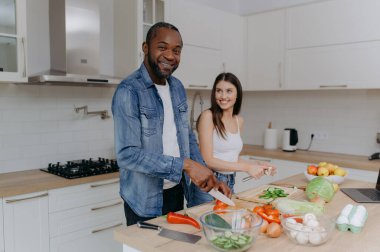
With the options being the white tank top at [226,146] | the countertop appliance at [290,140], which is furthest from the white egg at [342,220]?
the countertop appliance at [290,140]

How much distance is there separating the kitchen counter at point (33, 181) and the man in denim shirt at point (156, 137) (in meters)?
0.85

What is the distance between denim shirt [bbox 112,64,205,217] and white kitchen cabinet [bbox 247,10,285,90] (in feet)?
6.81

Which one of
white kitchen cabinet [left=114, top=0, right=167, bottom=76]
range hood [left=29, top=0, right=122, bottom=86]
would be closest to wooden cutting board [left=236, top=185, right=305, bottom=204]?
range hood [left=29, top=0, right=122, bottom=86]

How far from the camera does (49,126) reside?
2.81m

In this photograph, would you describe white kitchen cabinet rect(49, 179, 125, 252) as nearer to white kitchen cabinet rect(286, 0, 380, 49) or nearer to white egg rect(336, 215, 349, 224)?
white egg rect(336, 215, 349, 224)

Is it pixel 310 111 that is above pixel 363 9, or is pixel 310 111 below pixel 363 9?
below

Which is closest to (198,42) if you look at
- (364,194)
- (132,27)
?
(132,27)

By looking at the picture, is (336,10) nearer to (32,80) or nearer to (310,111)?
(310,111)

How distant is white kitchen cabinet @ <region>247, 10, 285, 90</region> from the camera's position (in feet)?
11.8

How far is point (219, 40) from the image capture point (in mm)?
3660

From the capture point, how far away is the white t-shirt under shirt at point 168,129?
1.67 meters

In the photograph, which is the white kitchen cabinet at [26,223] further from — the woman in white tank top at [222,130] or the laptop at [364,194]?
the laptop at [364,194]

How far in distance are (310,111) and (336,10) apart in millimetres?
1071

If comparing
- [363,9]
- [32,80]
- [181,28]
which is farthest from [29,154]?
[363,9]
